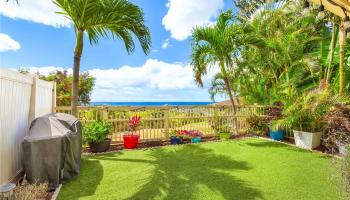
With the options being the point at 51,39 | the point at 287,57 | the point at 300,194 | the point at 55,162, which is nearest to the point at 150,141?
the point at 55,162

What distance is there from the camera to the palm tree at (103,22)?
5500mm

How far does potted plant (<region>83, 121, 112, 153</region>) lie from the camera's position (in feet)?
20.8

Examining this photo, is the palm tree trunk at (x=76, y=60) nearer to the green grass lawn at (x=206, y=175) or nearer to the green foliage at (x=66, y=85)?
the green grass lawn at (x=206, y=175)

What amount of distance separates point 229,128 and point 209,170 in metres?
4.21

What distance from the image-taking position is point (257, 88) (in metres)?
9.99

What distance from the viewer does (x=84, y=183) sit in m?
4.16

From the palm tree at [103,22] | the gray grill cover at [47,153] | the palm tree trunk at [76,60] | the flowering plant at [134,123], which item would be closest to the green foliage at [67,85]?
the flowering plant at [134,123]

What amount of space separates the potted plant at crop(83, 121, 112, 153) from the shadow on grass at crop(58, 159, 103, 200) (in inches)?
44.5

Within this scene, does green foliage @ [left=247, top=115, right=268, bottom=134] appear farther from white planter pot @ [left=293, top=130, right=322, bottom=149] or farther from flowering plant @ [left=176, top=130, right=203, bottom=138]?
flowering plant @ [left=176, top=130, right=203, bottom=138]

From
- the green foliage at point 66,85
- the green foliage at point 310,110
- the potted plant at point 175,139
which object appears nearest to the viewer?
the green foliage at point 310,110

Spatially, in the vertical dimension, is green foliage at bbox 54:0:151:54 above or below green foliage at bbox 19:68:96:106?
above

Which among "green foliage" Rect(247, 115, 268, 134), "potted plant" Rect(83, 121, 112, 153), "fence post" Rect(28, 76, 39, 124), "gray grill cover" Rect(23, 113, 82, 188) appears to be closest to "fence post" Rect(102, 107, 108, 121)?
"potted plant" Rect(83, 121, 112, 153)

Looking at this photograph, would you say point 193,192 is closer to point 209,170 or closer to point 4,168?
point 209,170

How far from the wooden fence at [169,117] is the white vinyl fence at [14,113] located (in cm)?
198
